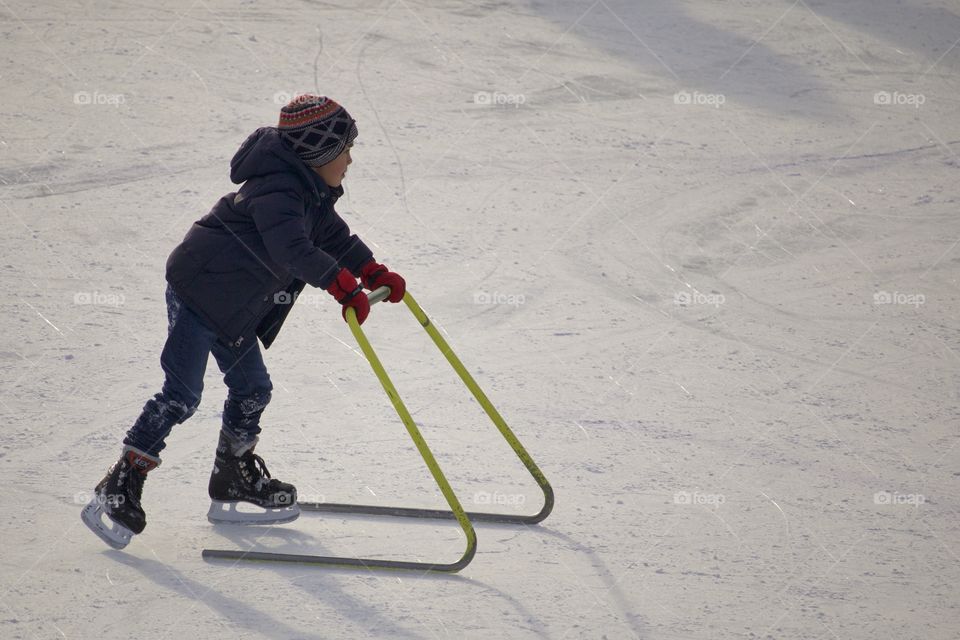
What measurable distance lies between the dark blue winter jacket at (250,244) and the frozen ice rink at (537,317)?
0.90 m

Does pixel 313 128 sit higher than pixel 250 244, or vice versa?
pixel 313 128

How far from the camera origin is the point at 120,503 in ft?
12.8

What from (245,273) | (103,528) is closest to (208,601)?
(103,528)

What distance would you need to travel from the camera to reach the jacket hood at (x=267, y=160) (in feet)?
12.4

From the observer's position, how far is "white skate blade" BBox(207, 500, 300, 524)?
4.22m

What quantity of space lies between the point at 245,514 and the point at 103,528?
55cm

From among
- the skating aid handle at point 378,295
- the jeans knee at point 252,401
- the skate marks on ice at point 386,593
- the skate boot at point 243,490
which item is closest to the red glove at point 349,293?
the skating aid handle at point 378,295

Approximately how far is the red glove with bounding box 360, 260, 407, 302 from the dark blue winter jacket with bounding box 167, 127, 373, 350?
0.31 metres

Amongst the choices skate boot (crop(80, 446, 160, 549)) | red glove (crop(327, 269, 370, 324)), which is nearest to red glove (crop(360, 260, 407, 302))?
red glove (crop(327, 269, 370, 324))

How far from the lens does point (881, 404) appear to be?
539 cm

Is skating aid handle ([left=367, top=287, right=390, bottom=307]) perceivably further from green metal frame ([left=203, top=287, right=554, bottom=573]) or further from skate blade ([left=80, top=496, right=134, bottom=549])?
skate blade ([left=80, top=496, right=134, bottom=549])

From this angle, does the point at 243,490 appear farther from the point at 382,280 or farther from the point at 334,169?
the point at 334,169

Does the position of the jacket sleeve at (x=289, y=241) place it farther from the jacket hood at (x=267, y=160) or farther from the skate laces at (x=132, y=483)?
the skate laces at (x=132, y=483)

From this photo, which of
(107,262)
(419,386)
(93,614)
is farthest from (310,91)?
(93,614)
